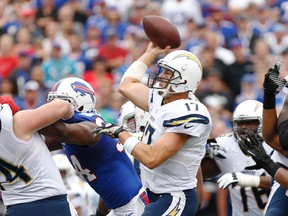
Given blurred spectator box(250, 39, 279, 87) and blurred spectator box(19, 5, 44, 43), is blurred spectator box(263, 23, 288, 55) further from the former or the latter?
blurred spectator box(19, 5, 44, 43)

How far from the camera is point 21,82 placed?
13.2 metres

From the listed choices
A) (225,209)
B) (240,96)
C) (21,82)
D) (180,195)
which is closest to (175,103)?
(180,195)

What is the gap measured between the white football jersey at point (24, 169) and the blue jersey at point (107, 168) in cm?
57

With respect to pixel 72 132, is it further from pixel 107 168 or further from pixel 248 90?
pixel 248 90

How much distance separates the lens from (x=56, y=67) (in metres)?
13.4

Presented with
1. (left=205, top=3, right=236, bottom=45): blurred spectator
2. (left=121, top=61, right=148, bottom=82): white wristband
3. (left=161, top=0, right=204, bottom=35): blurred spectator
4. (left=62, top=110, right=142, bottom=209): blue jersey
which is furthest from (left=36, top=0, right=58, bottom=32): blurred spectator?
(left=62, top=110, right=142, bottom=209): blue jersey

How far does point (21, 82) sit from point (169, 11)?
3.15 metres

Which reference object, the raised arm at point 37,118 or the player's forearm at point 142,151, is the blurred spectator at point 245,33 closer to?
the player's forearm at point 142,151

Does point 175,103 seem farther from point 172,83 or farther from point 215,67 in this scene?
point 215,67

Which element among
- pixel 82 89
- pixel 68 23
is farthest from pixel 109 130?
pixel 68 23

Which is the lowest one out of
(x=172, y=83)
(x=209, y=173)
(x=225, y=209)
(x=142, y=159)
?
(x=225, y=209)

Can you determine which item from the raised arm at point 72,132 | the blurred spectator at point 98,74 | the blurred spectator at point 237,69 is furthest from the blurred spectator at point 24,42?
the raised arm at point 72,132

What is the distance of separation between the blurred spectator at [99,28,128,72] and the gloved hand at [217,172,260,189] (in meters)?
7.09

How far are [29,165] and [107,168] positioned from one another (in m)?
0.94
